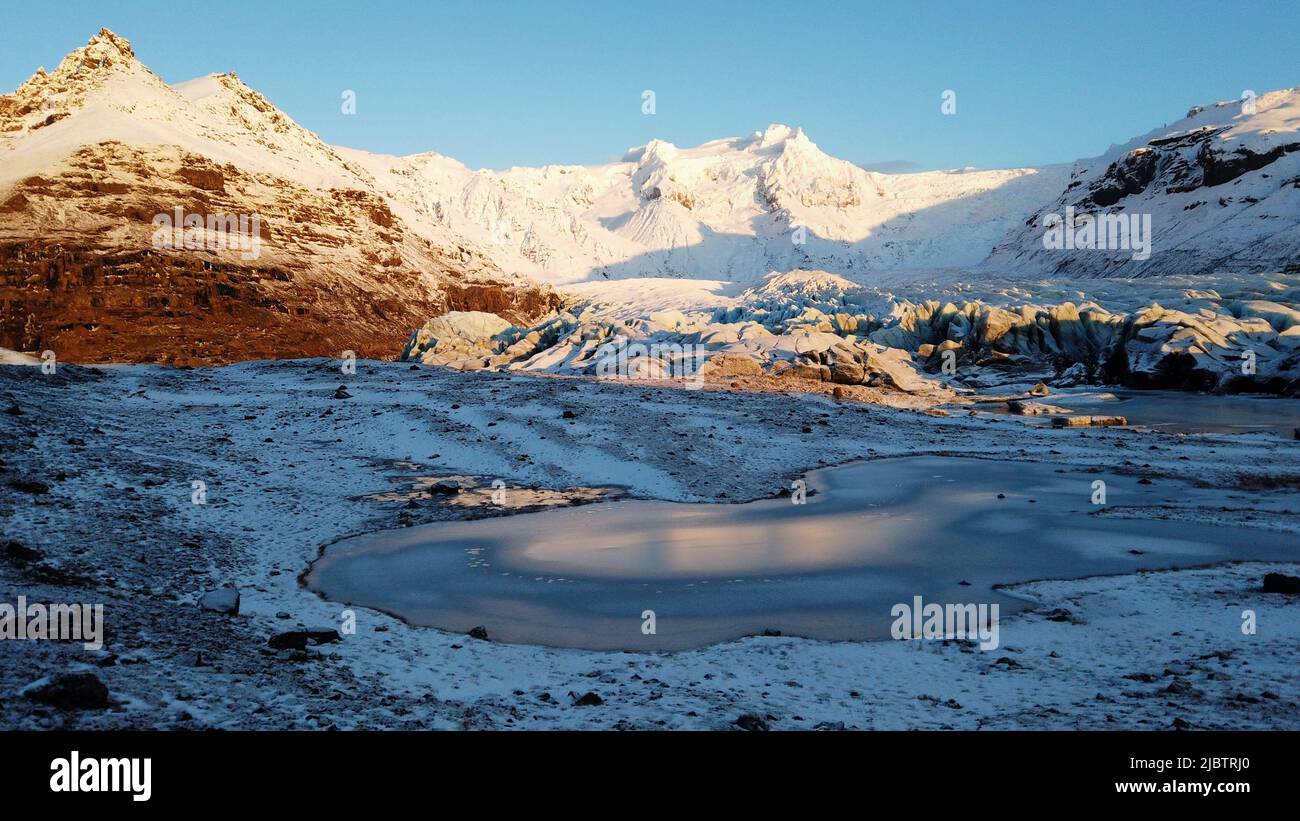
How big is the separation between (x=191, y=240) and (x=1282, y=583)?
90.7 m

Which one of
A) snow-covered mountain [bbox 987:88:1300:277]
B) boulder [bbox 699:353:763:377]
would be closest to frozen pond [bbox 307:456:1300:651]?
boulder [bbox 699:353:763:377]

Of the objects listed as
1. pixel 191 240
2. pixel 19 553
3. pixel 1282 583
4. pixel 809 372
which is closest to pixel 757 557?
pixel 1282 583

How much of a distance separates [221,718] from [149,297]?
3040 inches

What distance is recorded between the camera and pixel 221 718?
590 centimetres

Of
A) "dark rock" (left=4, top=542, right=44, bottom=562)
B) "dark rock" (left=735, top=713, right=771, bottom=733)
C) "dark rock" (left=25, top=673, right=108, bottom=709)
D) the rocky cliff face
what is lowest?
"dark rock" (left=735, top=713, right=771, bottom=733)

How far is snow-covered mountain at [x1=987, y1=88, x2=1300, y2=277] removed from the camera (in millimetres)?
101875

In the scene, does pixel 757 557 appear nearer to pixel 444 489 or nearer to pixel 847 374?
pixel 444 489

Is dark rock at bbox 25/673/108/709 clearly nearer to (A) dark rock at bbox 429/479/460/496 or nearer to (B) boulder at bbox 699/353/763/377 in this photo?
(A) dark rock at bbox 429/479/460/496

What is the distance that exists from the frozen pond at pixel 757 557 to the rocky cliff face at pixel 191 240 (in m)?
59.2

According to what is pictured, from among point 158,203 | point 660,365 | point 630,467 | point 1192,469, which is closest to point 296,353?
point 158,203

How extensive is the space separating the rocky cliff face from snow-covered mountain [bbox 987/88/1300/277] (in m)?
74.9

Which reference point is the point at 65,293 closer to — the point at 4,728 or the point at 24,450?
the point at 24,450

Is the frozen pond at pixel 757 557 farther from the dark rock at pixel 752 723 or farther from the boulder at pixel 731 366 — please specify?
the boulder at pixel 731 366

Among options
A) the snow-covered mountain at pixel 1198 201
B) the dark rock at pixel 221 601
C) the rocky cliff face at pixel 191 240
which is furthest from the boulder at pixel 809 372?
the snow-covered mountain at pixel 1198 201
